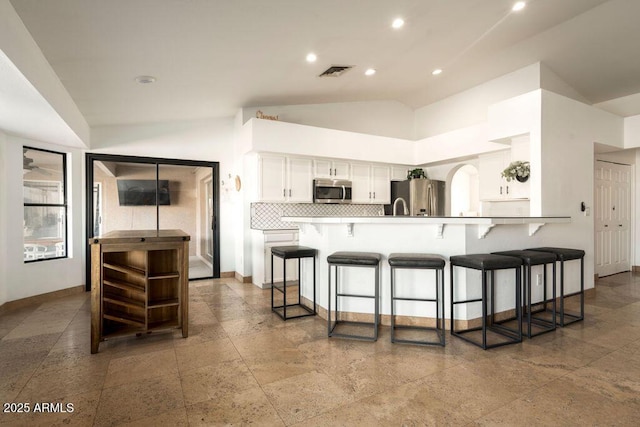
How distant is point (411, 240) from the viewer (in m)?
3.31

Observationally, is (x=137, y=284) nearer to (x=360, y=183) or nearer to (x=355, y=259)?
(x=355, y=259)

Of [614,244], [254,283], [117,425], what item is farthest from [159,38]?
[614,244]

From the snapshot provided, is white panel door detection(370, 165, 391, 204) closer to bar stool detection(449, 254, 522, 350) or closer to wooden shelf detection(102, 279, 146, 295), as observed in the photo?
bar stool detection(449, 254, 522, 350)

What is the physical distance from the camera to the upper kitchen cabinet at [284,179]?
5.08 meters

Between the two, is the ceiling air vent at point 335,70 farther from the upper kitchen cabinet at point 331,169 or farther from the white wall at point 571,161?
the white wall at point 571,161

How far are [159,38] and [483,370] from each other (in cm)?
369

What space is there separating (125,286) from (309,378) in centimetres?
184

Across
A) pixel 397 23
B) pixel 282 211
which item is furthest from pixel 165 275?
pixel 397 23

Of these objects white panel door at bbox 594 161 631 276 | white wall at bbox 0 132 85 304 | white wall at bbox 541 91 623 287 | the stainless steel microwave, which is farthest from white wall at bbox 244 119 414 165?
white panel door at bbox 594 161 631 276

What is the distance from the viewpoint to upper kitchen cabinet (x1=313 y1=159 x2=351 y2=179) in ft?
18.3

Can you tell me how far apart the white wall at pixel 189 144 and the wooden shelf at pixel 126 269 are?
2.77 meters

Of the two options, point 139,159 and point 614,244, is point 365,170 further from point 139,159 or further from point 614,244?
point 614,244

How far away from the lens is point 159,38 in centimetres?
277

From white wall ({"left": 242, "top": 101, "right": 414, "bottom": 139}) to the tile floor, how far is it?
368 cm
